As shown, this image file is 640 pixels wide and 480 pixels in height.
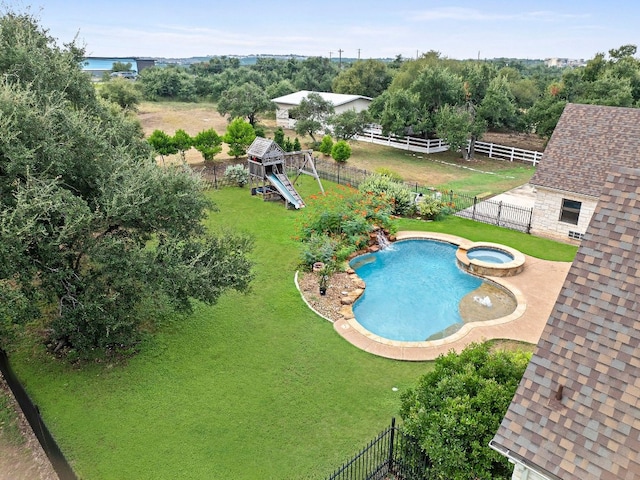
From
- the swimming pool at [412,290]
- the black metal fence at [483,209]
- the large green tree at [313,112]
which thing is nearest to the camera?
the swimming pool at [412,290]

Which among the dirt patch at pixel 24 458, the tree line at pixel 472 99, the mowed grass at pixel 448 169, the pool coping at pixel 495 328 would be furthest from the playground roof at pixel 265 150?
the dirt patch at pixel 24 458

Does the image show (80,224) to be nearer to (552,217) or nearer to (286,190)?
(286,190)

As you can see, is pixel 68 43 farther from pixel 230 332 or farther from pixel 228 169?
pixel 228 169

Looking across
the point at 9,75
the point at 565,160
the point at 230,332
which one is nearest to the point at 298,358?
the point at 230,332

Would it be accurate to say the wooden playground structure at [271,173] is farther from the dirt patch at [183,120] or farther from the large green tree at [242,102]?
the large green tree at [242,102]

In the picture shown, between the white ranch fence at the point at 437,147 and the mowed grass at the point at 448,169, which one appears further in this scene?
the white ranch fence at the point at 437,147

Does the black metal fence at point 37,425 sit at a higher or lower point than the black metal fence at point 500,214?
lower

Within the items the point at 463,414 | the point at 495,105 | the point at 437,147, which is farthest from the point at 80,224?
the point at 437,147
